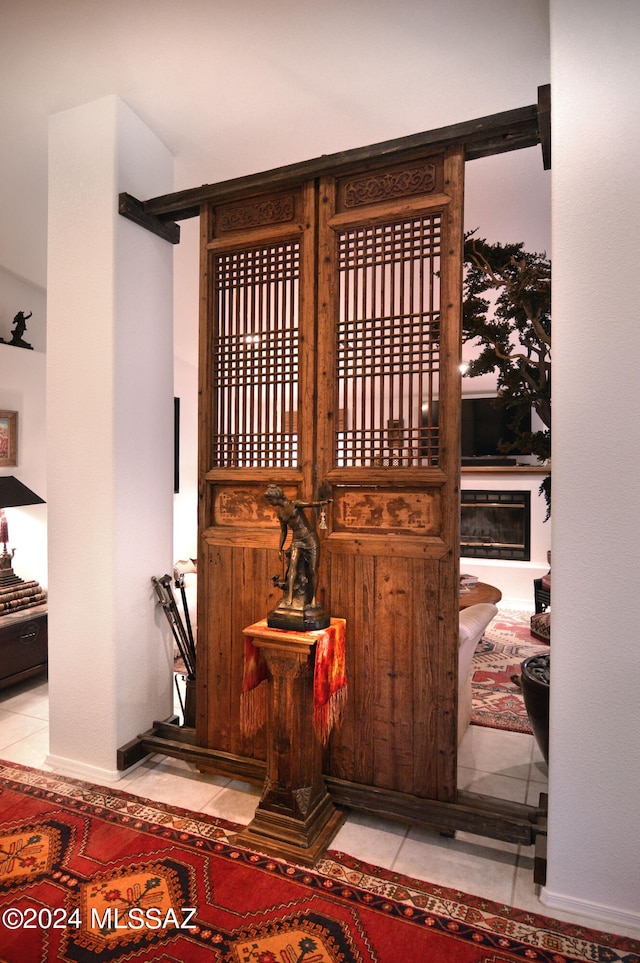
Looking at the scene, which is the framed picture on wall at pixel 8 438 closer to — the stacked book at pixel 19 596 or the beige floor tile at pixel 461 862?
the stacked book at pixel 19 596

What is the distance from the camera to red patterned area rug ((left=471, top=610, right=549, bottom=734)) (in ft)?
11.5

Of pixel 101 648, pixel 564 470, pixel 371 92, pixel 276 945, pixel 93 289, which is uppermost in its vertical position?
pixel 371 92

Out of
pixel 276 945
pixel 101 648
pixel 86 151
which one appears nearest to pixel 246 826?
pixel 276 945

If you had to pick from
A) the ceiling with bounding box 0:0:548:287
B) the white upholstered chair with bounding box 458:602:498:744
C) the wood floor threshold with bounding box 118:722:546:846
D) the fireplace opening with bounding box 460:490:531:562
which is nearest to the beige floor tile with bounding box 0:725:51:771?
the wood floor threshold with bounding box 118:722:546:846

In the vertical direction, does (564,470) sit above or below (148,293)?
below

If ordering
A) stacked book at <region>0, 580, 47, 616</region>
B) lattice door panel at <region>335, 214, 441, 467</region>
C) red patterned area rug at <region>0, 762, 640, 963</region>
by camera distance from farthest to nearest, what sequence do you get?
stacked book at <region>0, 580, 47, 616</region>
lattice door panel at <region>335, 214, 441, 467</region>
red patterned area rug at <region>0, 762, 640, 963</region>

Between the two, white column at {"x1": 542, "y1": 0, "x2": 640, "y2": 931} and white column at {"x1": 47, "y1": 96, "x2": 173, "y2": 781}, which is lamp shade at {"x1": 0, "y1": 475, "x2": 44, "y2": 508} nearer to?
white column at {"x1": 47, "y1": 96, "x2": 173, "y2": 781}

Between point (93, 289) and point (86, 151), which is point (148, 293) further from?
point (86, 151)

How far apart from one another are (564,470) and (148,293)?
2228 mm

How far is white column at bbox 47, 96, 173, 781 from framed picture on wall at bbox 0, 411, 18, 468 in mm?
1950

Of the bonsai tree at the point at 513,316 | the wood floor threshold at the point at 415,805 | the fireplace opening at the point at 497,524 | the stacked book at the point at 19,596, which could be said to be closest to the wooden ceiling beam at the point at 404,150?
the bonsai tree at the point at 513,316

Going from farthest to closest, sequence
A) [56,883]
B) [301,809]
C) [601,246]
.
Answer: [301,809] < [56,883] < [601,246]

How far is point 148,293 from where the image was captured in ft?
9.70

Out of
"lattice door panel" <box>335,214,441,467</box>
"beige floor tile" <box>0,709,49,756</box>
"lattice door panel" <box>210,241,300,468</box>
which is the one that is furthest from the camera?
"beige floor tile" <box>0,709,49,756</box>
